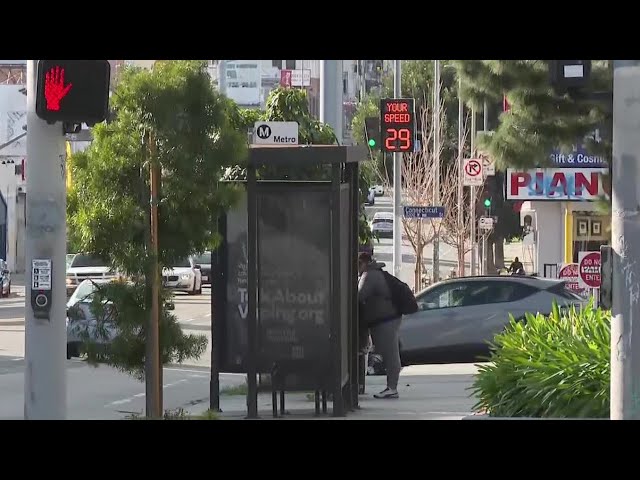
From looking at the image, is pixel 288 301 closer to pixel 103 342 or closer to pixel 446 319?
pixel 103 342

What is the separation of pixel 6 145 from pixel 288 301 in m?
44.3

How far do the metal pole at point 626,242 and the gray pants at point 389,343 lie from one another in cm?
651

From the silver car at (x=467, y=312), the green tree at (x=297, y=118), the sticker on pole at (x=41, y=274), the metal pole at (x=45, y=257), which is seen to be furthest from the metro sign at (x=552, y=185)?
the sticker on pole at (x=41, y=274)

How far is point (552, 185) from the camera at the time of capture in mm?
30828

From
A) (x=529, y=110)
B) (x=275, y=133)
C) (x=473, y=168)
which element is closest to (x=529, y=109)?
(x=529, y=110)

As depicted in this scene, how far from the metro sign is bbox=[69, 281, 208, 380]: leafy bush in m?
21.2

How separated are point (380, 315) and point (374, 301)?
176mm

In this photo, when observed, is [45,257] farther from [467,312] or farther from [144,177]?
[467,312]

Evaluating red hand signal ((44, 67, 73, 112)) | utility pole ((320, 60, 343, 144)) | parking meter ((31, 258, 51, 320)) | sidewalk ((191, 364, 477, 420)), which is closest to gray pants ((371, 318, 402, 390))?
sidewalk ((191, 364, 477, 420))

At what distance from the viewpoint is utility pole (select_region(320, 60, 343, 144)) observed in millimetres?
19094

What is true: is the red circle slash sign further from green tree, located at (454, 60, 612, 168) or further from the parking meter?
the parking meter

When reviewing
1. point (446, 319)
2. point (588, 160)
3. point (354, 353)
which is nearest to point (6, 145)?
point (588, 160)
